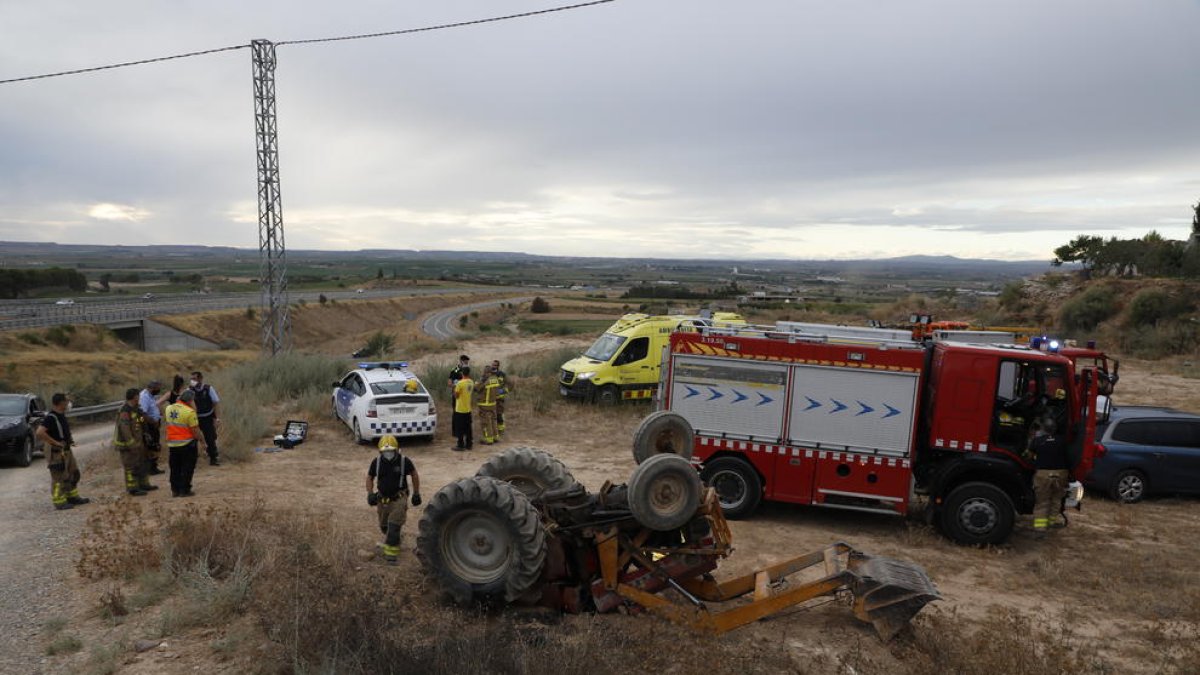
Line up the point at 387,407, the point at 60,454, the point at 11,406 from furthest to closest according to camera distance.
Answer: the point at 387,407 → the point at 11,406 → the point at 60,454

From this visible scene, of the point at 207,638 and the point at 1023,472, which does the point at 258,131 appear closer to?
the point at 207,638

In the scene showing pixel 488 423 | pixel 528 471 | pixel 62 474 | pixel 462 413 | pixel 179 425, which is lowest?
pixel 488 423

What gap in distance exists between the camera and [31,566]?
298 inches

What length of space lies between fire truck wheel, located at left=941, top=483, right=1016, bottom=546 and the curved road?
43.1 m

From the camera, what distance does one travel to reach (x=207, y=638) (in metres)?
5.99

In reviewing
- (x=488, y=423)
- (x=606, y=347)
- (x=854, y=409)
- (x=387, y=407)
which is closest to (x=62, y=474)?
(x=387, y=407)

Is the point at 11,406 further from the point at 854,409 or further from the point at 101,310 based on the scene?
the point at 101,310

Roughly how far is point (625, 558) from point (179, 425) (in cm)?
695

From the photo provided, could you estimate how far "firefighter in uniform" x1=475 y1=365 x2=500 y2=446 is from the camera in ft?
49.9

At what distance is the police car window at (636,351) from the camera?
1866 cm

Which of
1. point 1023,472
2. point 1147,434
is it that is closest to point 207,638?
point 1023,472

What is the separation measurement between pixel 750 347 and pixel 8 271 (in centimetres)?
9472

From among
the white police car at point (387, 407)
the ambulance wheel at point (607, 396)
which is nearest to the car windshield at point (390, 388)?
the white police car at point (387, 407)

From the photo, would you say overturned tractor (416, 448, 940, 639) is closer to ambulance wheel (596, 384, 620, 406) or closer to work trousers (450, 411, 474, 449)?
work trousers (450, 411, 474, 449)
